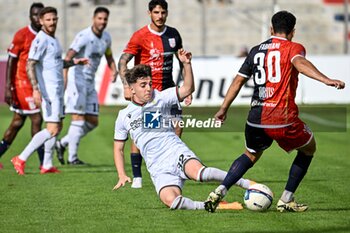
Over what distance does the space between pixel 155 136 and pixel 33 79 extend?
165 inches

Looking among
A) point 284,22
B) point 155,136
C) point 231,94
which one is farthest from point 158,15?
point 284,22

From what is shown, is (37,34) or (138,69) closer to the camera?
(138,69)

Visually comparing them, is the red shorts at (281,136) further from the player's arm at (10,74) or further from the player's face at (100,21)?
the player's face at (100,21)

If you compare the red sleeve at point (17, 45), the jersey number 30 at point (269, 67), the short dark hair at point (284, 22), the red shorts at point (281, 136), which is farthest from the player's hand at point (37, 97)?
the short dark hair at point (284, 22)

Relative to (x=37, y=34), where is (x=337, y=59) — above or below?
below

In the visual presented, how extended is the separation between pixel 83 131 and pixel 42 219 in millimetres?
6639

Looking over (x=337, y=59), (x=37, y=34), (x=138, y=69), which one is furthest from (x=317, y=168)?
(x=337, y=59)

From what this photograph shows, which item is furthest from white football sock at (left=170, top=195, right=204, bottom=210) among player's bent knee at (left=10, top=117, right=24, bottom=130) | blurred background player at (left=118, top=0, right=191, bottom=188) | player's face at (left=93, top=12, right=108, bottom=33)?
player's face at (left=93, top=12, right=108, bottom=33)

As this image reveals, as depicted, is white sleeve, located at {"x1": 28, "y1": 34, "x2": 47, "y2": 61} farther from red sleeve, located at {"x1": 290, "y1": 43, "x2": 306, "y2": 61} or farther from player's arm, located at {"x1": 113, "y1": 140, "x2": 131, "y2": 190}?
red sleeve, located at {"x1": 290, "y1": 43, "x2": 306, "y2": 61}

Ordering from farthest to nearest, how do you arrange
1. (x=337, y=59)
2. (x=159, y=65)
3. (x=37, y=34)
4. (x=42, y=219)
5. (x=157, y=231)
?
(x=337, y=59) < (x=37, y=34) < (x=159, y=65) < (x=42, y=219) < (x=157, y=231)

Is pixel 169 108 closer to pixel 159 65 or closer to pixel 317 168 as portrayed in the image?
pixel 159 65

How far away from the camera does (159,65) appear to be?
40.0 ft

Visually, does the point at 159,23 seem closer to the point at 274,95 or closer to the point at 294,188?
the point at 274,95

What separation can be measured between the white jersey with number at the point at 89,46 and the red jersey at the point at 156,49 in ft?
10.3
